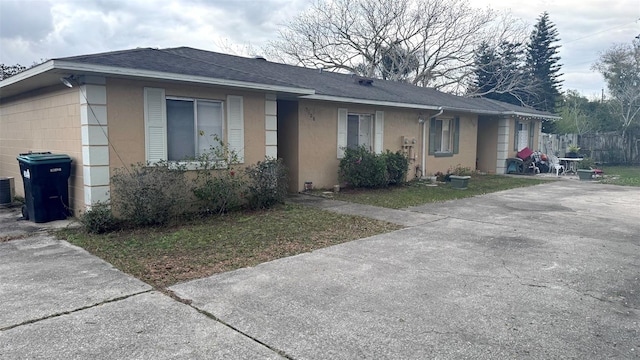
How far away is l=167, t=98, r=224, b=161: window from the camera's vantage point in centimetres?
779

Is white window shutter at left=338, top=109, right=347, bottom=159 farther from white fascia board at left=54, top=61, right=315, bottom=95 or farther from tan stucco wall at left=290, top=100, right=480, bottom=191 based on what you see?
white fascia board at left=54, top=61, right=315, bottom=95

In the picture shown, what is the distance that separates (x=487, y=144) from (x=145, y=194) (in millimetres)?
15077

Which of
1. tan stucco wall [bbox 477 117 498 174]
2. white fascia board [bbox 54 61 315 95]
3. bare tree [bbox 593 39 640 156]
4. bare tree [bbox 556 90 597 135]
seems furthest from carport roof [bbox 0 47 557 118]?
bare tree [bbox 593 39 640 156]

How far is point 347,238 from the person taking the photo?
638 centimetres

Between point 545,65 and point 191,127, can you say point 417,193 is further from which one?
point 545,65

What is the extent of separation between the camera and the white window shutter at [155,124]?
7391 mm

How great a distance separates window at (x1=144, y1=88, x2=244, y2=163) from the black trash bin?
4.57 feet

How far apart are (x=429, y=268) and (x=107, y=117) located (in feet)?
17.9

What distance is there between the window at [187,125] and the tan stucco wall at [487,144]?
12702 mm

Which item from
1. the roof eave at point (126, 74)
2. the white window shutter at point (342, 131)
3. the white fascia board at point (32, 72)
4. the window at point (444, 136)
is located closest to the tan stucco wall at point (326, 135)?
the white window shutter at point (342, 131)

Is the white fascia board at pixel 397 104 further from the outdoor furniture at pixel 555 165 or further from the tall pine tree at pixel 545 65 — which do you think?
the tall pine tree at pixel 545 65

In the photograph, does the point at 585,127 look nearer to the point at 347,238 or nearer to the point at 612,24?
the point at 612,24

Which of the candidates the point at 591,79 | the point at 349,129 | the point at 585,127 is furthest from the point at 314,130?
the point at 591,79

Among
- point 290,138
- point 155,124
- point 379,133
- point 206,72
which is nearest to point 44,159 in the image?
point 155,124
